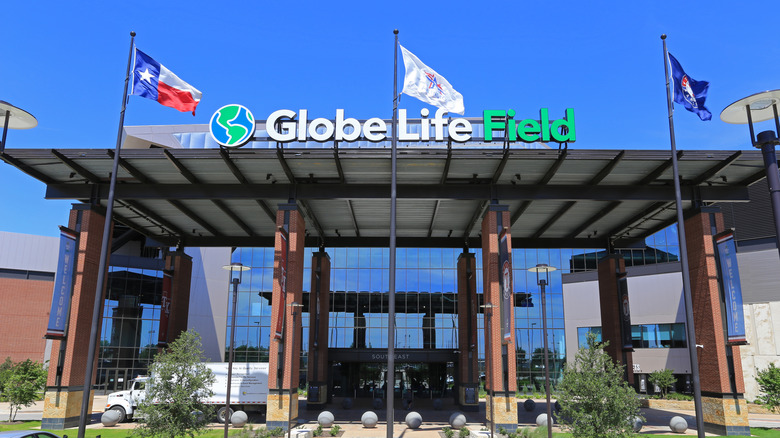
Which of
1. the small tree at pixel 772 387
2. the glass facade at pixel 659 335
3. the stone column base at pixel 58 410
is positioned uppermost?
the glass facade at pixel 659 335

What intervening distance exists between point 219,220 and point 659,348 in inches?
1603

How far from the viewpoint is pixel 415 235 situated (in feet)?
138

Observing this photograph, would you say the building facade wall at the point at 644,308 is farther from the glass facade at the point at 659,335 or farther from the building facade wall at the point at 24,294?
the building facade wall at the point at 24,294

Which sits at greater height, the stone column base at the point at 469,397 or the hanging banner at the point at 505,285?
the hanging banner at the point at 505,285

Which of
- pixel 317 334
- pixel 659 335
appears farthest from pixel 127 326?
pixel 659 335

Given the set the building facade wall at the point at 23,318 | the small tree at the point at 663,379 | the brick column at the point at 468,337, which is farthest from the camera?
the building facade wall at the point at 23,318

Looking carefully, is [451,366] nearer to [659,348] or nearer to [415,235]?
[415,235]

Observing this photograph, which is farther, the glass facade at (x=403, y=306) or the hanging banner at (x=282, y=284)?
the glass facade at (x=403, y=306)

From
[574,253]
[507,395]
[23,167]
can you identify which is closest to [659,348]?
[574,253]

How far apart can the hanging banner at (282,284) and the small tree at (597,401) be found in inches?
568

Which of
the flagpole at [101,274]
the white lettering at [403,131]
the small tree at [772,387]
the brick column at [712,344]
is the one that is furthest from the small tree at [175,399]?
the small tree at [772,387]

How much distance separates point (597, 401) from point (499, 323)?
10460 mm

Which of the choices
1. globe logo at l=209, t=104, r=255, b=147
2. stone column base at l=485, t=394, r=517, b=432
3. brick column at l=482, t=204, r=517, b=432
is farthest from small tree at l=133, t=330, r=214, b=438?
stone column base at l=485, t=394, r=517, b=432

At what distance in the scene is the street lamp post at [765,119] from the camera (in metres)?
13.1
